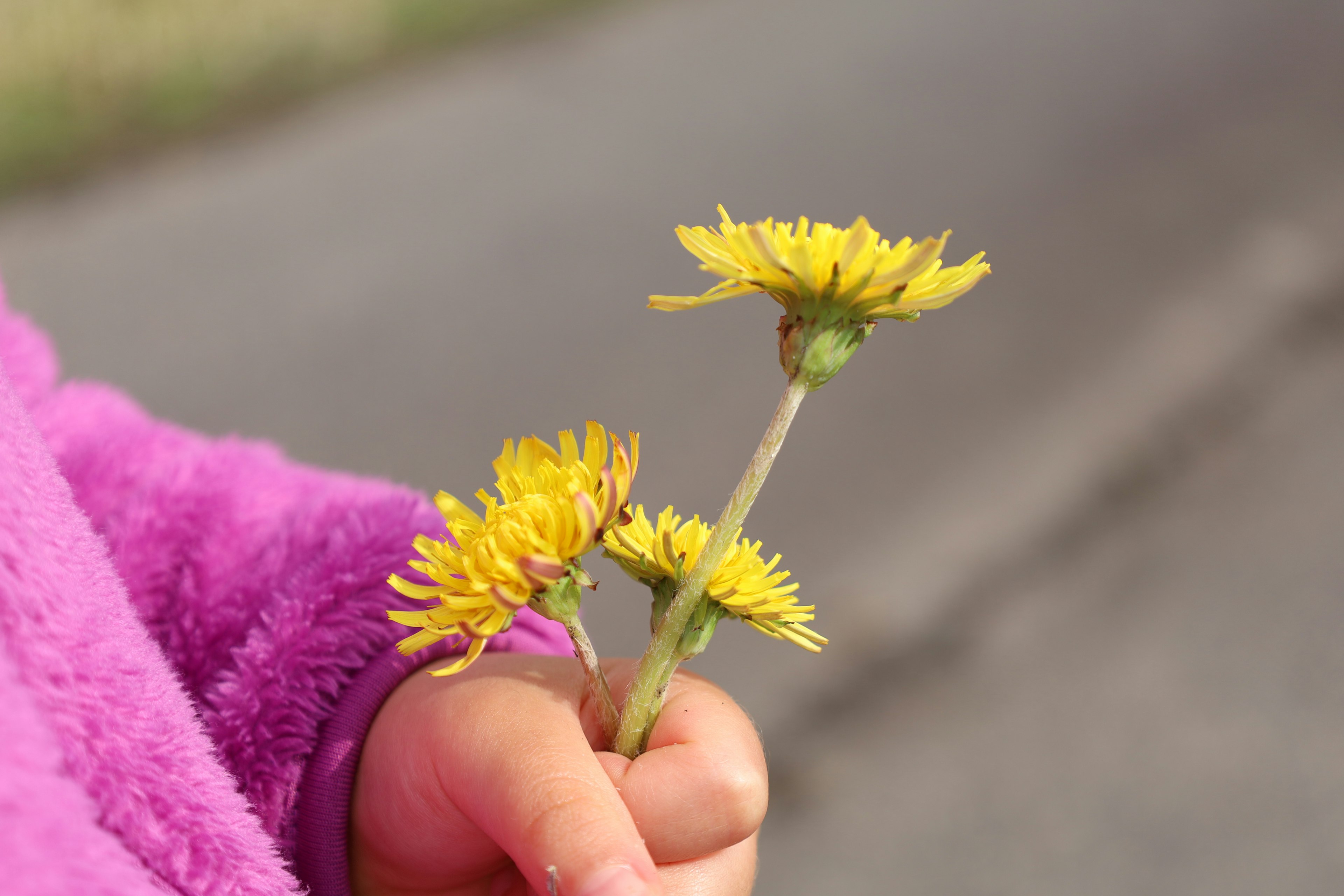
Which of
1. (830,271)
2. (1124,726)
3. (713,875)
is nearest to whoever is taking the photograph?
(830,271)

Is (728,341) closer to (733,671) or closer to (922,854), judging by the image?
(733,671)

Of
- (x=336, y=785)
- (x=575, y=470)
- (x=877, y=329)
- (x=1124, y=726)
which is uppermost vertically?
(x=877, y=329)

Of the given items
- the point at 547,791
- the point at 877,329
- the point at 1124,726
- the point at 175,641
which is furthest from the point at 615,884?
the point at 877,329

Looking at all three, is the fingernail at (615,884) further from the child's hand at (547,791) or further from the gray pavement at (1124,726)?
the gray pavement at (1124,726)

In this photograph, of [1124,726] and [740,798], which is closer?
[740,798]

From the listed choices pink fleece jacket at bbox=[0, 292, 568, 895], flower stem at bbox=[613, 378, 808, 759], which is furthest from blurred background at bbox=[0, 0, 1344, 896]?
flower stem at bbox=[613, 378, 808, 759]

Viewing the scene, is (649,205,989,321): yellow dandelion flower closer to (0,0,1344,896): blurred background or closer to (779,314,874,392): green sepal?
(779,314,874,392): green sepal

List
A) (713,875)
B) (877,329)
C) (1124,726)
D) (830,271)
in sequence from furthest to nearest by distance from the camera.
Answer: (877,329) < (1124,726) < (713,875) < (830,271)

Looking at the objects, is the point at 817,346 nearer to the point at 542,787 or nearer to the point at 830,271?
the point at 830,271

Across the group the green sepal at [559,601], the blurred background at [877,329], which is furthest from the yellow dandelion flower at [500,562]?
the blurred background at [877,329]
